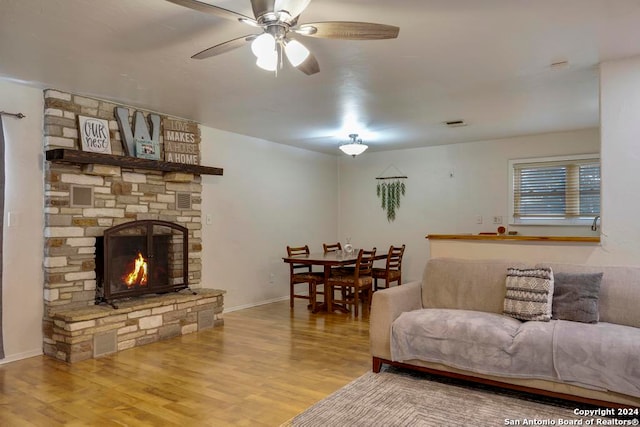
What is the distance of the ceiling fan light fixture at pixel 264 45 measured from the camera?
2371 mm

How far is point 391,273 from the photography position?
6320 mm

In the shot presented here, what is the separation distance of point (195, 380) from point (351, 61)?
2.68 meters

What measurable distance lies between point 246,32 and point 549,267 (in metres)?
2.80

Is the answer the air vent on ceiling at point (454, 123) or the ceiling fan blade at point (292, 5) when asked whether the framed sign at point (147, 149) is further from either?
the air vent on ceiling at point (454, 123)

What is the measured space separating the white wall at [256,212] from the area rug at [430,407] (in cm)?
313

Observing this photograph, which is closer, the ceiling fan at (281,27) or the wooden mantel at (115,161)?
the ceiling fan at (281,27)

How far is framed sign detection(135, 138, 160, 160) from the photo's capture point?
4.65 meters

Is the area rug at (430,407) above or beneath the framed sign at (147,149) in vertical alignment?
beneath

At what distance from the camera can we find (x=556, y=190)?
6203mm

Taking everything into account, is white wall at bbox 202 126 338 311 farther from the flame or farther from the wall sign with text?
the flame

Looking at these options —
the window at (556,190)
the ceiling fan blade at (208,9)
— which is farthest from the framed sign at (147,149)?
the window at (556,190)

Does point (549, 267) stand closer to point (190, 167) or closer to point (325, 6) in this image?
point (325, 6)

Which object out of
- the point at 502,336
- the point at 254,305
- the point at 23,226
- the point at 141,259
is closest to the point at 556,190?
the point at 502,336

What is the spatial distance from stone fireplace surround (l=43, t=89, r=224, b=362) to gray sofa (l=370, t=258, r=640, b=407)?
90.1 inches
